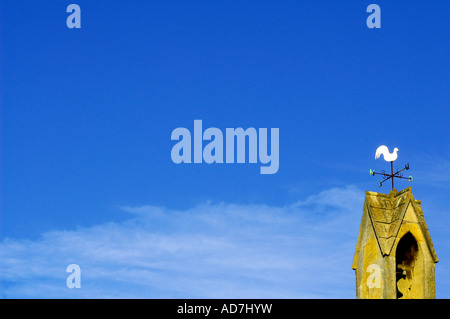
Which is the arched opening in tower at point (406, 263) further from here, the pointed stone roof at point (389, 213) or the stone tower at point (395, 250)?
the pointed stone roof at point (389, 213)

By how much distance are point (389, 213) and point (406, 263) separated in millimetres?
2393

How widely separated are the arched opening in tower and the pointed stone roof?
0.72 m

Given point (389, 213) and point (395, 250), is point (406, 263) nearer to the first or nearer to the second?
point (395, 250)

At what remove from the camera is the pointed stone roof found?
34.6 metres

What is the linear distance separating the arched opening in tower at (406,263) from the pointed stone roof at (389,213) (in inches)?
28.2

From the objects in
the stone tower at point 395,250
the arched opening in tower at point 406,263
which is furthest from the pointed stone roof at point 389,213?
the arched opening in tower at point 406,263

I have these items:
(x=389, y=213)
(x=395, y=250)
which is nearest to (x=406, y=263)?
(x=395, y=250)

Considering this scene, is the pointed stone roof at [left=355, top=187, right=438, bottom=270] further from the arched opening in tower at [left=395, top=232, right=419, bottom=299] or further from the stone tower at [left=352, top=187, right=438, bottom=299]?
the arched opening in tower at [left=395, top=232, right=419, bottom=299]

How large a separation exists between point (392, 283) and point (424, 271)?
1.81m

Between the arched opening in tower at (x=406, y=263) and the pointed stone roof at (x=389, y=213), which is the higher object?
the pointed stone roof at (x=389, y=213)

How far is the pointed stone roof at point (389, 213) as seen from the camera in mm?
34594
